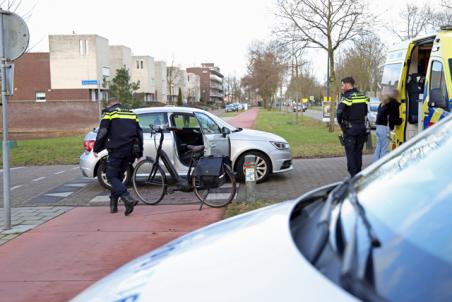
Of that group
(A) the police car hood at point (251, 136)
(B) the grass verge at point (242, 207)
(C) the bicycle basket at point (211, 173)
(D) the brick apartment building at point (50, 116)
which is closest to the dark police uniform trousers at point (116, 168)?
(C) the bicycle basket at point (211, 173)

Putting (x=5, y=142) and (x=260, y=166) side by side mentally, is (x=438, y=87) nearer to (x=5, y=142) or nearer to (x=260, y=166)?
(x=260, y=166)

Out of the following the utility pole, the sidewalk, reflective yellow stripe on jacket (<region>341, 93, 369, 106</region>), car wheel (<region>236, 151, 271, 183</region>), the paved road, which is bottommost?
the sidewalk

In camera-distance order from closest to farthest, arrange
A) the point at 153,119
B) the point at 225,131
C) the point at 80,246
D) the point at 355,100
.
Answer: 1. the point at 80,246
2. the point at 355,100
3. the point at 225,131
4. the point at 153,119

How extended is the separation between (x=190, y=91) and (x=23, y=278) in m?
118

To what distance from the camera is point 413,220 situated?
1587 millimetres

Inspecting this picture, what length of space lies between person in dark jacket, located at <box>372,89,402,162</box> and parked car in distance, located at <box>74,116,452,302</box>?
7.54m

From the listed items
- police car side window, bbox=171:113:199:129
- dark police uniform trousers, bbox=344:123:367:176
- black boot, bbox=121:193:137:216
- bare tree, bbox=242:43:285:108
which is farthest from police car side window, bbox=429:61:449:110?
bare tree, bbox=242:43:285:108

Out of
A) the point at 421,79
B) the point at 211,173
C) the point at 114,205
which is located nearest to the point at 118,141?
the point at 114,205

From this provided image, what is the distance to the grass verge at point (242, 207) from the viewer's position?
23.0ft

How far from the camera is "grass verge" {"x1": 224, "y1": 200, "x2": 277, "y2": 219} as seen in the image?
23.0ft

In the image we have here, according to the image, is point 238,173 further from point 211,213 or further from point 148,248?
point 148,248

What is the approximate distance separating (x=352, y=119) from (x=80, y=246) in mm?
4952

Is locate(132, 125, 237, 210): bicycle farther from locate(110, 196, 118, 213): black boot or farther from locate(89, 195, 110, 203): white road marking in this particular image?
locate(89, 195, 110, 203): white road marking

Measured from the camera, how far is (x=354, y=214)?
1.79 metres
